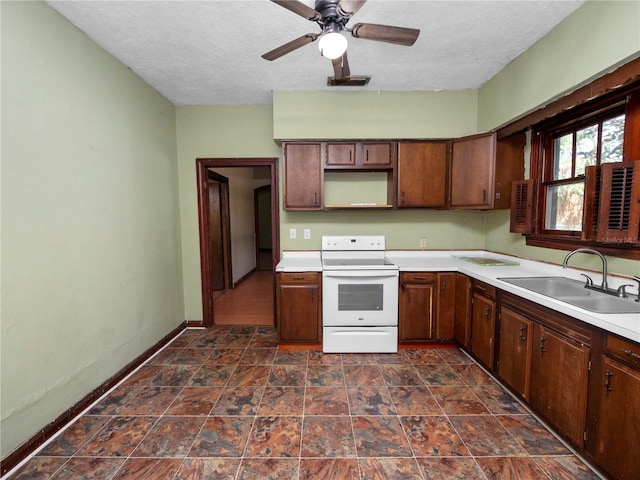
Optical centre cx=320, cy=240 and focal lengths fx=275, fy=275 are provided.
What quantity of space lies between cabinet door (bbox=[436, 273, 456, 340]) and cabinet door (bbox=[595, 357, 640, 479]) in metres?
1.37

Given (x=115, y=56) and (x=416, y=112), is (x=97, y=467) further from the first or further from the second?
(x=416, y=112)

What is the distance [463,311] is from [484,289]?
15.4 inches

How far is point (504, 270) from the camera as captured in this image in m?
2.47

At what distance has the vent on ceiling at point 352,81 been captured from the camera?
2642mm

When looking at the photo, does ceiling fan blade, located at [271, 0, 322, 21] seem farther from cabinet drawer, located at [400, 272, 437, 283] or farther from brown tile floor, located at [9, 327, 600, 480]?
brown tile floor, located at [9, 327, 600, 480]

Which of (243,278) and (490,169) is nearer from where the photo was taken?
(490,169)

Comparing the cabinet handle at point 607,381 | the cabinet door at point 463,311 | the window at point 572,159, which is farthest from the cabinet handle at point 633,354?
the cabinet door at point 463,311

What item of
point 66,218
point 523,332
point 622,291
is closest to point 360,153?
point 523,332

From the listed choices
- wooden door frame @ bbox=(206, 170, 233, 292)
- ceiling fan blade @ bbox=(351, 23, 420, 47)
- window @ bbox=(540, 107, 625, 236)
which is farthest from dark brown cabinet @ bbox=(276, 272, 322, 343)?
wooden door frame @ bbox=(206, 170, 233, 292)

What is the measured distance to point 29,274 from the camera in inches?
61.6

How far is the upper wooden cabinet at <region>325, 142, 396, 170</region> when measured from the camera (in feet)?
9.61

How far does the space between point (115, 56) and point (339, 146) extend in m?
2.07

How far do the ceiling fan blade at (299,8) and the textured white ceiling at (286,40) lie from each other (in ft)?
1.12

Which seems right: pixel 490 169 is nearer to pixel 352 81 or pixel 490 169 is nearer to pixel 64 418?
pixel 352 81
